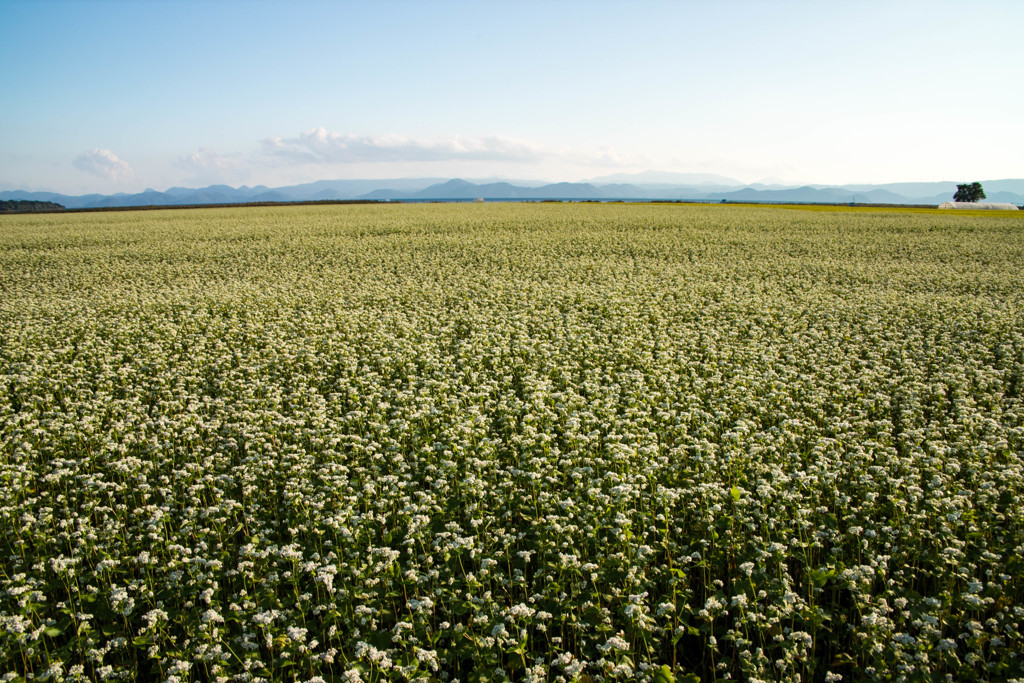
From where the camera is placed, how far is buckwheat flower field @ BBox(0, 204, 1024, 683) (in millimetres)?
4512

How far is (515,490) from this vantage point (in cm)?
641

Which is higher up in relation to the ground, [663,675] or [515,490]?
[515,490]

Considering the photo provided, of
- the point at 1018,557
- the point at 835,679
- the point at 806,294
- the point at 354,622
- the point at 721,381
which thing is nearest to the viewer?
the point at 835,679

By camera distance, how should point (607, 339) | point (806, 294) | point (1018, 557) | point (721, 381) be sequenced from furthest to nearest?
point (806, 294) → point (607, 339) → point (721, 381) → point (1018, 557)

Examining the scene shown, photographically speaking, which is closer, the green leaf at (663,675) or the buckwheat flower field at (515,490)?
the green leaf at (663,675)

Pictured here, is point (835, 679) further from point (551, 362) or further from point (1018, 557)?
point (551, 362)

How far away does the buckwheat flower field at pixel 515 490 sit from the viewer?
4.51 m

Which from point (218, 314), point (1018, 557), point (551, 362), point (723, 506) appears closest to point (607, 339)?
point (551, 362)

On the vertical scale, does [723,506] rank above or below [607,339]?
below

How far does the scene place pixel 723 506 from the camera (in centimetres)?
622

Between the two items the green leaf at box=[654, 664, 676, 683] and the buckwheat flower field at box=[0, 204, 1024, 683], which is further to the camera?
the buckwheat flower field at box=[0, 204, 1024, 683]

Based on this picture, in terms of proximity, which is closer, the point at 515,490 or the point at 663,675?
the point at 663,675

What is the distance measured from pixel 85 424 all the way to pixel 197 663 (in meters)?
5.23

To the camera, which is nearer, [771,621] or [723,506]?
[771,621]
